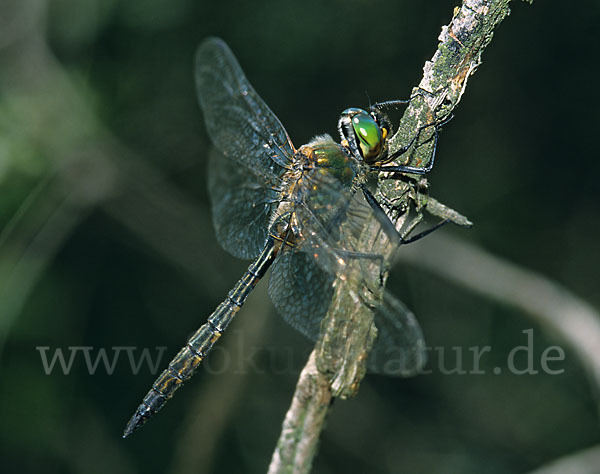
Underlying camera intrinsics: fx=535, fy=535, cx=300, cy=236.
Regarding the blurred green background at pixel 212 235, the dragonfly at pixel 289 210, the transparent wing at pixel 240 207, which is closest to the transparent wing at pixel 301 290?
the dragonfly at pixel 289 210

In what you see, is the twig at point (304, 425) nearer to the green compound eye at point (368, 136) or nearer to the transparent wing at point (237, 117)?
the green compound eye at point (368, 136)

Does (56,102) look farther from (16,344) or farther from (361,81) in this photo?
(361,81)

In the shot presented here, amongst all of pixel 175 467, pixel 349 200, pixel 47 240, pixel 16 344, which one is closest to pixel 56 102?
pixel 47 240

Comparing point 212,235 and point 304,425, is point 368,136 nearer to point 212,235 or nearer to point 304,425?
point 304,425

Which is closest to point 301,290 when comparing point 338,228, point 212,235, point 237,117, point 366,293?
point 338,228

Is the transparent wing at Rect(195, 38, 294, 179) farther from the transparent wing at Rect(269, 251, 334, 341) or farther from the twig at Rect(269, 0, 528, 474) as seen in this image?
the twig at Rect(269, 0, 528, 474)

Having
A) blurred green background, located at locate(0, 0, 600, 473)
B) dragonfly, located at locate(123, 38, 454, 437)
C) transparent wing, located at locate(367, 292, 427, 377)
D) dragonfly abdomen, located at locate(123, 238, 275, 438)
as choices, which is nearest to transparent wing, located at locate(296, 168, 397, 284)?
dragonfly, located at locate(123, 38, 454, 437)
